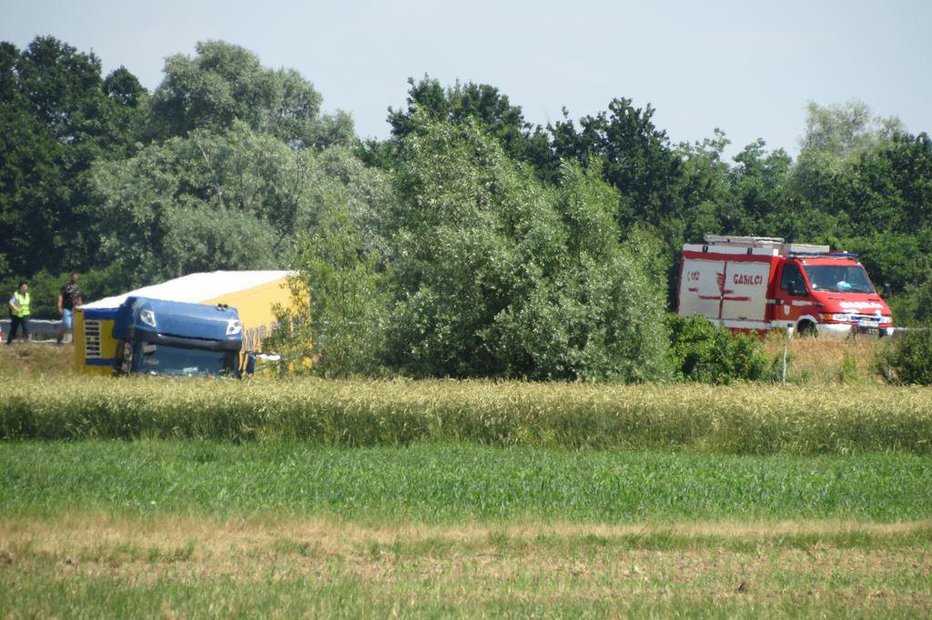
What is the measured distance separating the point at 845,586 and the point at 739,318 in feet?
90.8

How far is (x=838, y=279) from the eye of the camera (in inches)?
1414

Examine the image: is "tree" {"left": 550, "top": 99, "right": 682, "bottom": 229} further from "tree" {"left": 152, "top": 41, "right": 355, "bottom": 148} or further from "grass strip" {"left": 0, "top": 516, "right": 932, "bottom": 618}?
"grass strip" {"left": 0, "top": 516, "right": 932, "bottom": 618}

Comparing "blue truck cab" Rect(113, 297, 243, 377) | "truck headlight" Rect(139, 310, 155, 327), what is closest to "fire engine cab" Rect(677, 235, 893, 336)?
"blue truck cab" Rect(113, 297, 243, 377)

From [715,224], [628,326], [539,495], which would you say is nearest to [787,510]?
[539,495]

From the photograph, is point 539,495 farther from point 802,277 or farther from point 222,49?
point 222,49

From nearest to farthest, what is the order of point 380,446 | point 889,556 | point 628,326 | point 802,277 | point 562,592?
point 562,592, point 889,556, point 380,446, point 628,326, point 802,277

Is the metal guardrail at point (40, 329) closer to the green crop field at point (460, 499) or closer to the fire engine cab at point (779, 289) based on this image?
the fire engine cab at point (779, 289)

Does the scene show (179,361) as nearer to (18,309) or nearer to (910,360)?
(18,309)

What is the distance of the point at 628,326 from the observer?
83.6 ft

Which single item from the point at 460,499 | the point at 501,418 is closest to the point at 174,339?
the point at 501,418

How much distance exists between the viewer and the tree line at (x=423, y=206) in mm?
26109

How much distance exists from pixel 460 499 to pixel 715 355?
15.3m

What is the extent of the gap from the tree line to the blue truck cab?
396cm

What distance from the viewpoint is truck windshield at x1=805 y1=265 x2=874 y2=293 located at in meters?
35.8
